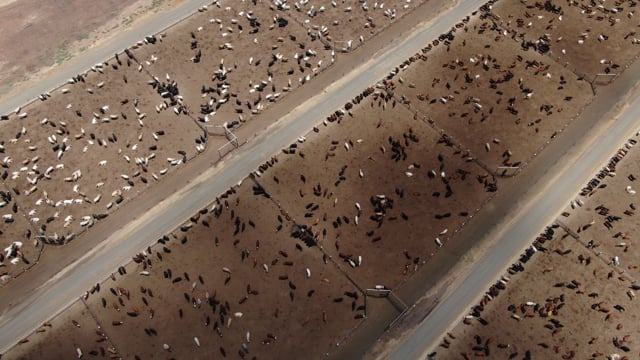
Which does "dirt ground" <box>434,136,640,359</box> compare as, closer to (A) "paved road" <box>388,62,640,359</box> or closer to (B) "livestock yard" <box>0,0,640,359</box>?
(B) "livestock yard" <box>0,0,640,359</box>

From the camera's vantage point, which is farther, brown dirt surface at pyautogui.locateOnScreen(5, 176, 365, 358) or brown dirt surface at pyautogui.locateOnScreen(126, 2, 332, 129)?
brown dirt surface at pyautogui.locateOnScreen(126, 2, 332, 129)

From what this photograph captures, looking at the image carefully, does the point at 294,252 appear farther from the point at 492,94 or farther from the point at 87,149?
the point at 492,94

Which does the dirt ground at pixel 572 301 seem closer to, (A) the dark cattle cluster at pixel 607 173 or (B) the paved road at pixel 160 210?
(A) the dark cattle cluster at pixel 607 173

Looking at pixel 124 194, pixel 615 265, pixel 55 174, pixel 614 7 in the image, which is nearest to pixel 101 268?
pixel 124 194

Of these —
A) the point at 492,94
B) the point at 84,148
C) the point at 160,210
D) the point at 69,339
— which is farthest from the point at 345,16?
the point at 69,339

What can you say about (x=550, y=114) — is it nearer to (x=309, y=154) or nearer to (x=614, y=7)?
(x=614, y=7)

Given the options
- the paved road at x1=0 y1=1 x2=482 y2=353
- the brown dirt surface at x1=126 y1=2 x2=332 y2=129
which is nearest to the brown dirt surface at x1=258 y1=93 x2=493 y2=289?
A: the paved road at x1=0 y1=1 x2=482 y2=353
